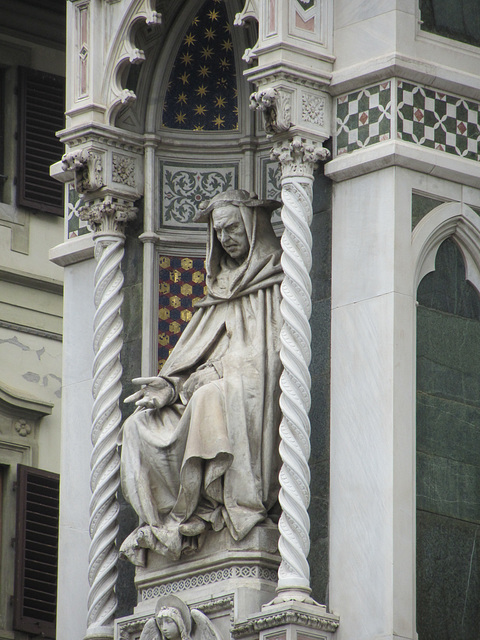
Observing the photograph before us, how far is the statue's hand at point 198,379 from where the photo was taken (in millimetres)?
13969

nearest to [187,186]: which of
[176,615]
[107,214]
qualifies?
[107,214]

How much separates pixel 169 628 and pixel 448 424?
1889 millimetres

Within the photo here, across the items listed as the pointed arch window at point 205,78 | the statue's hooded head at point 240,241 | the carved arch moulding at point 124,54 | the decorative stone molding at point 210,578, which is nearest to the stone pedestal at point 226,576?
the decorative stone molding at point 210,578

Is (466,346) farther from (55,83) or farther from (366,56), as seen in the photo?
(55,83)

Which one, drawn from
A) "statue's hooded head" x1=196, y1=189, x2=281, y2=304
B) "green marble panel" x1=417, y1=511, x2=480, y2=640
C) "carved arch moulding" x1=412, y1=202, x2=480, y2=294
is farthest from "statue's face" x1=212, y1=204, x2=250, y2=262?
"green marble panel" x1=417, y1=511, x2=480, y2=640

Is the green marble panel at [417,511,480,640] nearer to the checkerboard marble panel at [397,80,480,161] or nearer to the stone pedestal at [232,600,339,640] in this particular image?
the stone pedestal at [232,600,339,640]

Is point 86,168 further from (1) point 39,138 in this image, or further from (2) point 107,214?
(1) point 39,138

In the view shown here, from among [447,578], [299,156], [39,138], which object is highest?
[39,138]

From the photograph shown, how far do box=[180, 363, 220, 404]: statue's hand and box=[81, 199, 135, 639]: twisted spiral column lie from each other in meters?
0.68

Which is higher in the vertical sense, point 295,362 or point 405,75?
point 405,75

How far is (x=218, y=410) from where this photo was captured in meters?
13.6

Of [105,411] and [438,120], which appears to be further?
[105,411]

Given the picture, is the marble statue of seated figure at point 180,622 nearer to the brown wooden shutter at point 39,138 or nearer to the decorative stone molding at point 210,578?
the decorative stone molding at point 210,578

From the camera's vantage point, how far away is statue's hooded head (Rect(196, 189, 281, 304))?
14.2m
